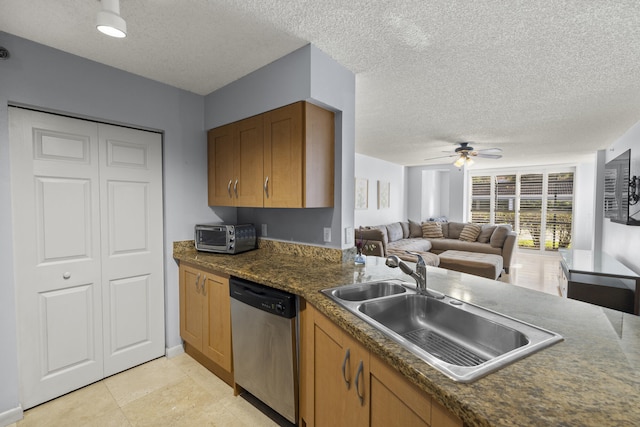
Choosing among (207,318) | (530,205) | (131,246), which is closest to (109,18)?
(131,246)

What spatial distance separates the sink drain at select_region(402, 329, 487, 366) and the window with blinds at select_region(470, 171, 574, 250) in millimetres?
7815

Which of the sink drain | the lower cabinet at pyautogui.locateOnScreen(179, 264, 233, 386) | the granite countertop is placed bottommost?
the lower cabinet at pyautogui.locateOnScreen(179, 264, 233, 386)

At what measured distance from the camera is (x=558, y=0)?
1383 mm

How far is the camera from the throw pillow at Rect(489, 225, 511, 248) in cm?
588

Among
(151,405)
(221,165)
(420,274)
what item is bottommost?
(151,405)

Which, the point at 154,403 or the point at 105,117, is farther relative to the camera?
the point at 105,117

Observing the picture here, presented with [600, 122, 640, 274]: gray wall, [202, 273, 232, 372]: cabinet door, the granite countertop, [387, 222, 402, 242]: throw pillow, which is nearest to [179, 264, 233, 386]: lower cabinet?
[202, 273, 232, 372]: cabinet door

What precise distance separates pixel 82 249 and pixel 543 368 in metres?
2.66

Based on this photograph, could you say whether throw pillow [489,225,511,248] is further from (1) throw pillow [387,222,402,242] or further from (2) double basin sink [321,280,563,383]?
(2) double basin sink [321,280,563,383]

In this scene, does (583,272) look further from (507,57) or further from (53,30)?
(53,30)

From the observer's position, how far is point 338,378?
4.19 feet

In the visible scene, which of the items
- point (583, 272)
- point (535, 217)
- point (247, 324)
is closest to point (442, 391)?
point (247, 324)

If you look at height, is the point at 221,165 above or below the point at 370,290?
above

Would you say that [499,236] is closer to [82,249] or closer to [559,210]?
[559,210]
